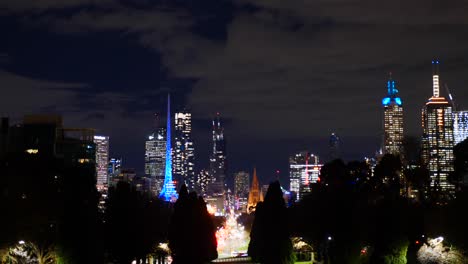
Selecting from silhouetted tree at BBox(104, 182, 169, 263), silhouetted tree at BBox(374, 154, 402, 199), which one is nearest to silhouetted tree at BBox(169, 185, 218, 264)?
silhouetted tree at BBox(104, 182, 169, 263)

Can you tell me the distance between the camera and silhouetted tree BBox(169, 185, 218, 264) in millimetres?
57781

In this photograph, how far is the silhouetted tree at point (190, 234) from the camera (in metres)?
57.8

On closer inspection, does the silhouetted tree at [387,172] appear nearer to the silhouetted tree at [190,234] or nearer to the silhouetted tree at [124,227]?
the silhouetted tree at [190,234]

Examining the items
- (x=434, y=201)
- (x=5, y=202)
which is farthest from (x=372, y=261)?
(x=5, y=202)

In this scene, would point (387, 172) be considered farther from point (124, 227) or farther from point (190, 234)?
point (124, 227)

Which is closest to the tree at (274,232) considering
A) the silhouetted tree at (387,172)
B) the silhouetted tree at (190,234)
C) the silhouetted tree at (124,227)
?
the silhouetted tree at (190,234)

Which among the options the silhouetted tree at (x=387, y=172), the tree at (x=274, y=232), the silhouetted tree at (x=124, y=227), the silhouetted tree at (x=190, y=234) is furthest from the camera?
the silhouetted tree at (x=387, y=172)

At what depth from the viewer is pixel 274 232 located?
64.1 meters

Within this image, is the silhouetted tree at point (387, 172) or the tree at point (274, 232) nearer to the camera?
the tree at point (274, 232)

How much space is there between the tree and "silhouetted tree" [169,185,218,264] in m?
6.06

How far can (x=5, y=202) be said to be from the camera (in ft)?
187

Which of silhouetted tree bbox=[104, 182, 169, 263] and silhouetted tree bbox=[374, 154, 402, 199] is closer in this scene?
silhouetted tree bbox=[104, 182, 169, 263]

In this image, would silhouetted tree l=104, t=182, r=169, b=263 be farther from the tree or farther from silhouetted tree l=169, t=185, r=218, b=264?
the tree

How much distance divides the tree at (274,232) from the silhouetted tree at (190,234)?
239 inches
